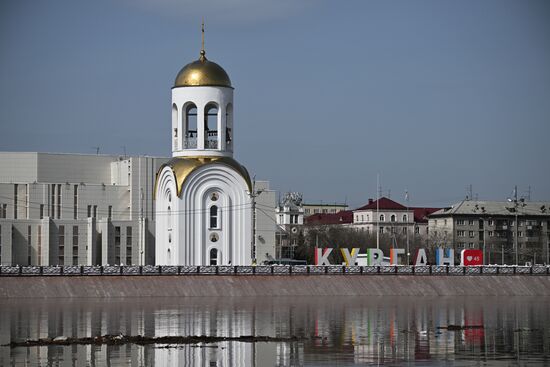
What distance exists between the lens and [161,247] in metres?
82.6

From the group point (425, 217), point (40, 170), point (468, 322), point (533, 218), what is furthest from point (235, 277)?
point (425, 217)

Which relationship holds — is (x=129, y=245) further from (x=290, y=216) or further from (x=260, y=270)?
(x=290, y=216)

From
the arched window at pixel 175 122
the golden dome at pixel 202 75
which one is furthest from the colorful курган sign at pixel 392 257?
the golden dome at pixel 202 75

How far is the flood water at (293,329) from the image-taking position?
3684 centimetres

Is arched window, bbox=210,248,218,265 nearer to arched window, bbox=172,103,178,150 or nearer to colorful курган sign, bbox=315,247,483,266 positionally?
colorful курган sign, bbox=315,247,483,266

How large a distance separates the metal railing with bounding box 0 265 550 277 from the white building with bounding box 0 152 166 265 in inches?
832

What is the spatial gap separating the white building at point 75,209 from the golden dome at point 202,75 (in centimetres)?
1859

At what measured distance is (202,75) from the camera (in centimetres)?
8075

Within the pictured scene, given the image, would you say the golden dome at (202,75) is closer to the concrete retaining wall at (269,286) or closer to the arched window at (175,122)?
the arched window at (175,122)

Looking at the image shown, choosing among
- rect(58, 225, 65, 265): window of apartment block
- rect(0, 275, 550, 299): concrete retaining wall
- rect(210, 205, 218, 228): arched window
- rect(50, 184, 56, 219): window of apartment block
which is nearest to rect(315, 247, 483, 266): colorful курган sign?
rect(0, 275, 550, 299): concrete retaining wall

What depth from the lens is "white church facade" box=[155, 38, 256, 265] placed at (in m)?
80.4

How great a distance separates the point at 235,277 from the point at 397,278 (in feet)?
35.0

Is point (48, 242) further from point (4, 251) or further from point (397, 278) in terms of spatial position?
point (397, 278)

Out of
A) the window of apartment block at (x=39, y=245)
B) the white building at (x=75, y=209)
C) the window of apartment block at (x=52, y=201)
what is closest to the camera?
the white building at (x=75, y=209)
